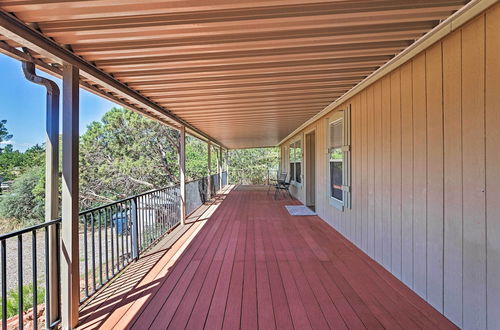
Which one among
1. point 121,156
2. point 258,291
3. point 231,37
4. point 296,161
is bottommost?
point 258,291

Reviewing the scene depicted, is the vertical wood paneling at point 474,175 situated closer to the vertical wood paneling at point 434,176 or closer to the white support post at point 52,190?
the vertical wood paneling at point 434,176

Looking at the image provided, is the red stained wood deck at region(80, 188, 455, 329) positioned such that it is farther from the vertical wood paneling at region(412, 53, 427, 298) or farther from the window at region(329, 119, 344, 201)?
the window at region(329, 119, 344, 201)

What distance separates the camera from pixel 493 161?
5.05ft

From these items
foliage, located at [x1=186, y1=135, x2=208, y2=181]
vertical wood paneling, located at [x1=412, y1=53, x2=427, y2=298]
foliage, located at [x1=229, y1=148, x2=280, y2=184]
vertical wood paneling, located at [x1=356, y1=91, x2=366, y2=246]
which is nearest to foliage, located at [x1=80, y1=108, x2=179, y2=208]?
foliage, located at [x1=186, y1=135, x2=208, y2=181]

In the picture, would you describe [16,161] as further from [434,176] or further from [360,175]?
[434,176]

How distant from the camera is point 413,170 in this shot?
2.26m

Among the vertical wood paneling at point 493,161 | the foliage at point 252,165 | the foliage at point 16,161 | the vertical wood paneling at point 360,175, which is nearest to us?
the vertical wood paneling at point 493,161

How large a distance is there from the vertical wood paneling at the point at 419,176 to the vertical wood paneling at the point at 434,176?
48 millimetres

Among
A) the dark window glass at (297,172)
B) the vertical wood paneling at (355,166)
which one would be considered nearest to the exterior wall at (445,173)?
the vertical wood paneling at (355,166)

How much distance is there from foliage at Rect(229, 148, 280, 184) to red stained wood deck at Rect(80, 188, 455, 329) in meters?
16.4

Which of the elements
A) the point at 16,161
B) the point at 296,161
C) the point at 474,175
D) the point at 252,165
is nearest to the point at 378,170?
the point at 474,175

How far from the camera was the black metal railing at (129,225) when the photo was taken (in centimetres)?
248

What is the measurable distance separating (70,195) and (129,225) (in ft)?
4.95

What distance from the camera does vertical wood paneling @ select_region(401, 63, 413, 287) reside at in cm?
230
